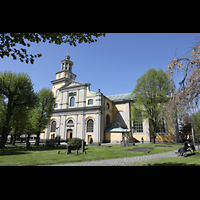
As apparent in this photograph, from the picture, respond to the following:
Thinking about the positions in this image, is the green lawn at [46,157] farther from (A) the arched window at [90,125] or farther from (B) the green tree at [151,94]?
(A) the arched window at [90,125]

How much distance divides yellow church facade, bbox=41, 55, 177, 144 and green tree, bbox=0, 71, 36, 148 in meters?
15.5

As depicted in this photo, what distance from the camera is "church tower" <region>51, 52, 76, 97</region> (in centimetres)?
4028

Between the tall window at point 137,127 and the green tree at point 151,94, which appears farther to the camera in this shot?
the tall window at point 137,127

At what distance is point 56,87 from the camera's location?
136 feet

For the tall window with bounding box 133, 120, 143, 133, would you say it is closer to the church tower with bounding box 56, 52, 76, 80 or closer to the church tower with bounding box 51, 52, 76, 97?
the church tower with bounding box 51, 52, 76, 97

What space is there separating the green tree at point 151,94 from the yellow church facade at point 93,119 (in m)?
5.31

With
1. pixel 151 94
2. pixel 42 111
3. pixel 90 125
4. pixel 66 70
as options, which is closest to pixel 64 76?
pixel 66 70

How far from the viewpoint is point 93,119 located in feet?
103

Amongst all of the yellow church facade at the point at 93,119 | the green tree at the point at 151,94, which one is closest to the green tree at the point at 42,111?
the yellow church facade at the point at 93,119

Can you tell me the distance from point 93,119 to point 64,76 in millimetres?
18021

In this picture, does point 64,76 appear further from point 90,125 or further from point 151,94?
point 151,94

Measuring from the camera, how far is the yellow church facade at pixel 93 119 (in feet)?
99.5

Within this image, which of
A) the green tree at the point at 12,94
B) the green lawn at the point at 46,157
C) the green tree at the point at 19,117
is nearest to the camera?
the green lawn at the point at 46,157

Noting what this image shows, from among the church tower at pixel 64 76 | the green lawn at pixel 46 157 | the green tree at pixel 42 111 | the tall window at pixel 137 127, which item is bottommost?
the green lawn at pixel 46 157
